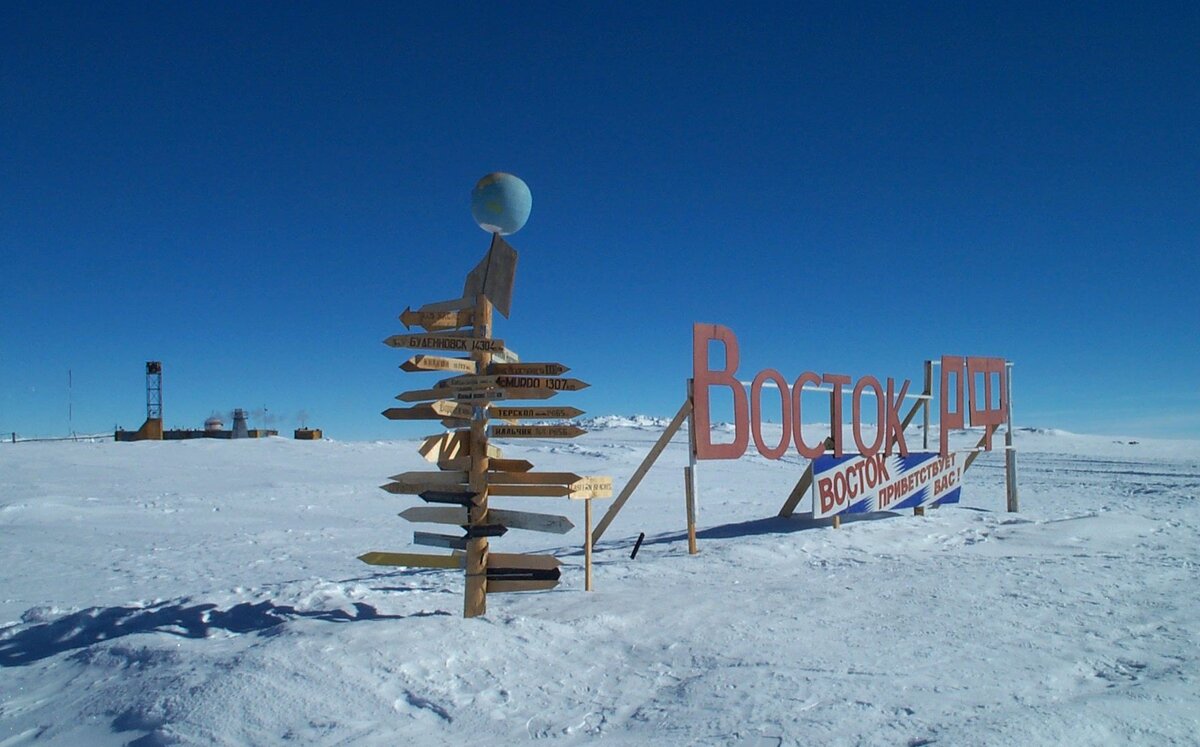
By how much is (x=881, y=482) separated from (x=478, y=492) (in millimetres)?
8055

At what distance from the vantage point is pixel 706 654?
5.81m

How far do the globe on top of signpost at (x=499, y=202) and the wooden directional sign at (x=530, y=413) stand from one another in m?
1.55

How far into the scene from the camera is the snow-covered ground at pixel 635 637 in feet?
14.6

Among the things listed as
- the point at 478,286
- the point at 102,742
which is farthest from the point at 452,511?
the point at 102,742

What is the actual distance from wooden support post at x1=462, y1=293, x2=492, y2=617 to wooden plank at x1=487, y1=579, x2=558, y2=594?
10 cm

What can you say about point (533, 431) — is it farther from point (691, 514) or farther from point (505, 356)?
point (691, 514)

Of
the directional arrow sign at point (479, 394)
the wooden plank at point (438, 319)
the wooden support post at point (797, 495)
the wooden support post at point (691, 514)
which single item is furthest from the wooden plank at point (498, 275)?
the wooden support post at point (797, 495)

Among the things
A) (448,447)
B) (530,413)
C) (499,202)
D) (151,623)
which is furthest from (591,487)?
(151,623)

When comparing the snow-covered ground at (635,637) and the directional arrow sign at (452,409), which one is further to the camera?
the directional arrow sign at (452,409)

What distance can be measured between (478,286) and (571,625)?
2952 millimetres

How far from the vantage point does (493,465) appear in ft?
22.6

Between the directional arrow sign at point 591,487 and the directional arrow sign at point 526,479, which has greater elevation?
the directional arrow sign at point 526,479

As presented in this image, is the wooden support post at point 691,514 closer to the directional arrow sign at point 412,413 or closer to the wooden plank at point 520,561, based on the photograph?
the wooden plank at point 520,561

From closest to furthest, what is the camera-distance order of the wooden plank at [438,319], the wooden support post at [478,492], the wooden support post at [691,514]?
the wooden support post at [478,492] → the wooden plank at [438,319] → the wooden support post at [691,514]
